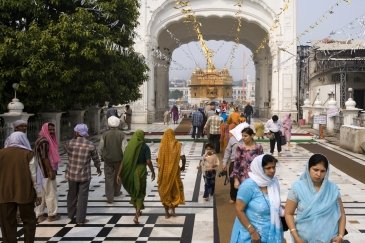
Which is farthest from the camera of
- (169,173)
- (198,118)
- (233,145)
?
(198,118)

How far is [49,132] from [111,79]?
8.72 m

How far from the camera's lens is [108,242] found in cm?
567

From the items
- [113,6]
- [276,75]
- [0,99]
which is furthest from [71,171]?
[276,75]

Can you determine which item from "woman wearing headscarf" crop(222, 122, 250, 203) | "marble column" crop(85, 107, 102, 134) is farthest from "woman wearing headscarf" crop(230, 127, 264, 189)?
"marble column" crop(85, 107, 102, 134)

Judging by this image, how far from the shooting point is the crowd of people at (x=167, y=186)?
341 centimetres

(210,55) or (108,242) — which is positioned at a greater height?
(210,55)

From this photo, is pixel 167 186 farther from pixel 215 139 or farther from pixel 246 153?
pixel 215 139

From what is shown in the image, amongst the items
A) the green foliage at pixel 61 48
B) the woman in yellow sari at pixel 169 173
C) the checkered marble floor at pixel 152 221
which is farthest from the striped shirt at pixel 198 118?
the woman in yellow sari at pixel 169 173

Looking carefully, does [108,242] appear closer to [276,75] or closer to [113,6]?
[113,6]

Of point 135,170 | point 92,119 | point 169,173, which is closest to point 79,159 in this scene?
point 135,170

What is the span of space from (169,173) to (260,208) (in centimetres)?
297

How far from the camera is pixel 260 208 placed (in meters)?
3.58

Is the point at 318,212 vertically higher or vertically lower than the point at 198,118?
lower

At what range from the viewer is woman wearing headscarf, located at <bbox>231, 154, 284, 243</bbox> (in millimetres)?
3568
